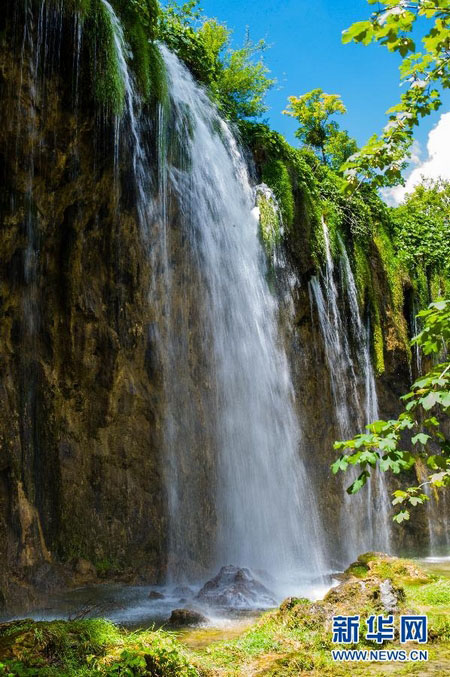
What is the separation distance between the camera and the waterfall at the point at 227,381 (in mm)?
10320

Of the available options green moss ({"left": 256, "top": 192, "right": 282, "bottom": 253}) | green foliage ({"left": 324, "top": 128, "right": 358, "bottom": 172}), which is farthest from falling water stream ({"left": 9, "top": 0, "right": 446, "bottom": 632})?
green foliage ({"left": 324, "top": 128, "right": 358, "bottom": 172})

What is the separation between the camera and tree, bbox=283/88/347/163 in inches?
1061

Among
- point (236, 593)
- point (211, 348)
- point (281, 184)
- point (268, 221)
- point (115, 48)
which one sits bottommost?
point (236, 593)

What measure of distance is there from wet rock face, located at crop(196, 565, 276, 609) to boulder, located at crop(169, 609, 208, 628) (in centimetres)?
103

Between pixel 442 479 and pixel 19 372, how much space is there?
6214 millimetres

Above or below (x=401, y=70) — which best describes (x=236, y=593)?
below

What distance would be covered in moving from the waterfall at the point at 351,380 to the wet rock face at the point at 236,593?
635 centimetres

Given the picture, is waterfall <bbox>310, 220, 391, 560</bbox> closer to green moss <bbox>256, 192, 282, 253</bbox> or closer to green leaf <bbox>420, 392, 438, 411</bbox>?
green moss <bbox>256, 192, 282, 253</bbox>

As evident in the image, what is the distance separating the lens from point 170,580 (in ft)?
30.1

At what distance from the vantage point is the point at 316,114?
88.2 feet

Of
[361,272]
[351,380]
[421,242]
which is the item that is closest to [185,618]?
[351,380]

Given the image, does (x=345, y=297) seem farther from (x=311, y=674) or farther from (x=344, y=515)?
(x=311, y=674)

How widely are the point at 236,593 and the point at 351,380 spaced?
856 cm

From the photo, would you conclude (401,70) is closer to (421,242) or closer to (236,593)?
(236,593)
